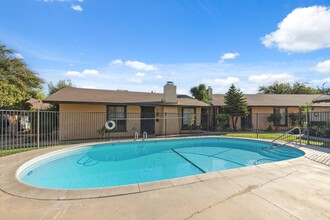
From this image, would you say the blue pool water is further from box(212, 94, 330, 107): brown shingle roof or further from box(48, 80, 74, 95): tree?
box(48, 80, 74, 95): tree

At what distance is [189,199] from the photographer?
381 centimetres

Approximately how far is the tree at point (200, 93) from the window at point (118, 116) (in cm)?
998

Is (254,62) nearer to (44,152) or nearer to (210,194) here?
(210,194)

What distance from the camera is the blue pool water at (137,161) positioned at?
656 centimetres

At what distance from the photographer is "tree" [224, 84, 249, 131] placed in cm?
1791

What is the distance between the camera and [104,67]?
56.1 feet

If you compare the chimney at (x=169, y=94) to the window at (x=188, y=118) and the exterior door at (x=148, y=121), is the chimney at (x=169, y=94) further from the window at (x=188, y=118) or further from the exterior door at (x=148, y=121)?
the window at (x=188, y=118)

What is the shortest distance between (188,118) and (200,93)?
4973 mm

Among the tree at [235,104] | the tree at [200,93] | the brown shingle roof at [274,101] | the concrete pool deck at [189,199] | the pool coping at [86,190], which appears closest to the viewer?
the concrete pool deck at [189,199]

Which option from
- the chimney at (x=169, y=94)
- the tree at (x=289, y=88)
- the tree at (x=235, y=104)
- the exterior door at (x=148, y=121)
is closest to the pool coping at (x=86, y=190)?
the exterior door at (x=148, y=121)

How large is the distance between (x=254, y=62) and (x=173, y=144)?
38.1 ft

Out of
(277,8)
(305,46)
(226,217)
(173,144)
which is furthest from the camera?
(305,46)

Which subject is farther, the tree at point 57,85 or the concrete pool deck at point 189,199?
the tree at point 57,85

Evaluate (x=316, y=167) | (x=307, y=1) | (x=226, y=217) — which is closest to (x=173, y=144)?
(x=316, y=167)
